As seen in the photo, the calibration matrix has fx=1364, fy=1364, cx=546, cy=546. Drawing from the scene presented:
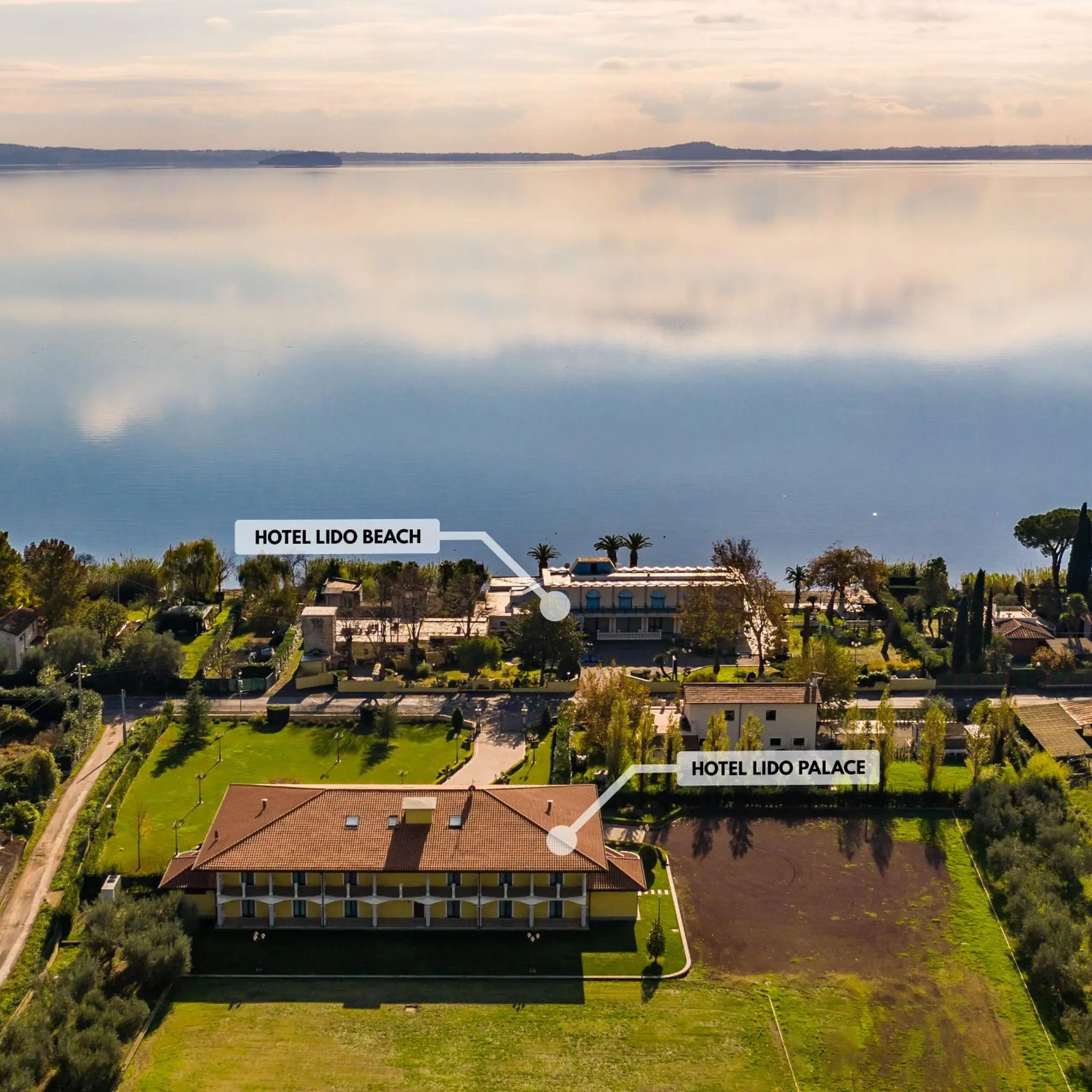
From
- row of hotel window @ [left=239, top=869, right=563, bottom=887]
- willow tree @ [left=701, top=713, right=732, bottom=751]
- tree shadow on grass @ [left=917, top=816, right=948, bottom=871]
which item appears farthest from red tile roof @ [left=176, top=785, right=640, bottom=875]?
tree shadow on grass @ [left=917, top=816, right=948, bottom=871]

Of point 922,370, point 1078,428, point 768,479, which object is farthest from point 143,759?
point 922,370

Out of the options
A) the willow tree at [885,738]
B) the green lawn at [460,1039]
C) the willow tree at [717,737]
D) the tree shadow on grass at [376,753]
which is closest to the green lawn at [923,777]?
the willow tree at [885,738]

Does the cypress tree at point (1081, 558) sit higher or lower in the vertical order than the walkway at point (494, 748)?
higher

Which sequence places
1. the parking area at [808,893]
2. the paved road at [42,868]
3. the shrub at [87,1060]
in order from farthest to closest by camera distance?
the parking area at [808,893]
the paved road at [42,868]
the shrub at [87,1060]

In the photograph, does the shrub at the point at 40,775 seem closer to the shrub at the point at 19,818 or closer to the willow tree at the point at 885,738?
the shrub at the point at 19,818

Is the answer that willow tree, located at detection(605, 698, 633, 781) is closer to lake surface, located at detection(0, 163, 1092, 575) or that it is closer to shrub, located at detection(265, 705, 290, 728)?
shrub, located at detection(265, 705, 290, 728)

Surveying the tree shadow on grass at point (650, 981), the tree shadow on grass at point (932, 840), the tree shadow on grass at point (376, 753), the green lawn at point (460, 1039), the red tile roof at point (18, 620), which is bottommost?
the green lawn at point (460, 1039)
